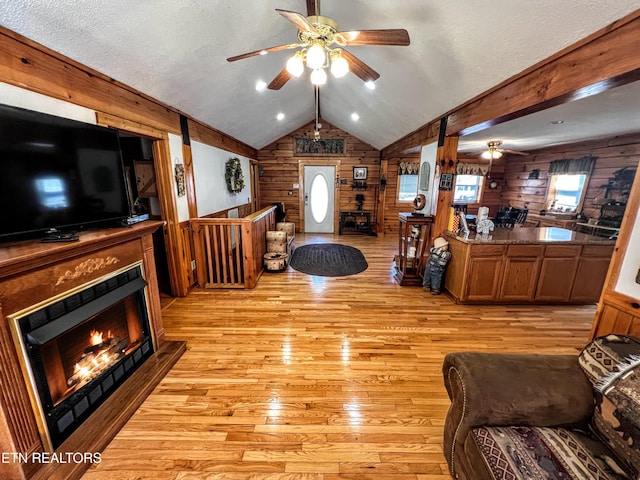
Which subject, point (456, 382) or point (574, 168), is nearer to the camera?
point (456, 382)

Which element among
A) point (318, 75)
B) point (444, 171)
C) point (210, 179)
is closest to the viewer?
point (318, 75)

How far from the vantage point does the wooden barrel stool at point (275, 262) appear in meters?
4.23

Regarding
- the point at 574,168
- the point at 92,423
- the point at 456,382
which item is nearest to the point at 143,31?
the point at 92,423

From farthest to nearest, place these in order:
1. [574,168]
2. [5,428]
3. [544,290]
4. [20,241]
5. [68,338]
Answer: [574,168] → [544,290] → [68,338] → [20,241] → [5,428]

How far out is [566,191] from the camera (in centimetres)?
579

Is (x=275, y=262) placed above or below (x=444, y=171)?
below

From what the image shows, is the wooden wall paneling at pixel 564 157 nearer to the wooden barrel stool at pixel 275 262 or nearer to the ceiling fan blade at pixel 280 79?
the ceiling fan blade at pixel 280 79

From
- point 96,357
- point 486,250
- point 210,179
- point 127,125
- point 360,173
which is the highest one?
point 127,125

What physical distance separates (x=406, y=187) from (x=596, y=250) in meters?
4.77

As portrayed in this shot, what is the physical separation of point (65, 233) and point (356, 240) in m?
5.69

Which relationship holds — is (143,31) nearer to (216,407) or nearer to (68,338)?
(68,338)

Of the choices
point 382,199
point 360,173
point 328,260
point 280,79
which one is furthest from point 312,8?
point 382,199

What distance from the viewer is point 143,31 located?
178 cm

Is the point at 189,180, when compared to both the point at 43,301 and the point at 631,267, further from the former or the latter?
the point at 631,267
